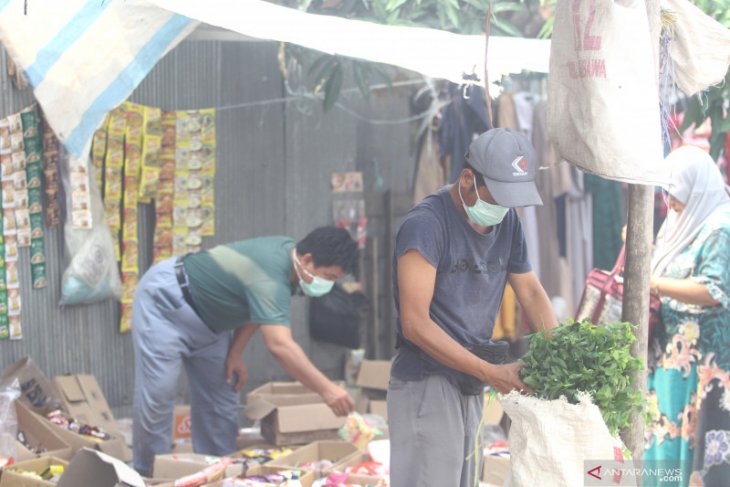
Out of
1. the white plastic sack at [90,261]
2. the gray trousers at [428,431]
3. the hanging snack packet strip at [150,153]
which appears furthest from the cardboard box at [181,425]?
the gray trousers at [428,431]

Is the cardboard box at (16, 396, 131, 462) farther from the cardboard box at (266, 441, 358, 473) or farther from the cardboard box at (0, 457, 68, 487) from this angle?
the cardboard box at (266, 441, 358, 473)

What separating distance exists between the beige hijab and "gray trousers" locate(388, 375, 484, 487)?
191 cm

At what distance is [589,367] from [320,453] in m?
2.62

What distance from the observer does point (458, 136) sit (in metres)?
7.62

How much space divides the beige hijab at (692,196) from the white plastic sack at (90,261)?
3571 millimetres

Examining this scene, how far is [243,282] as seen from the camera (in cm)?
498

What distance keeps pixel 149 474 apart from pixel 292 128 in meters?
3.44

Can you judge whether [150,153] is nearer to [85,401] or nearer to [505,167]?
[85,401]

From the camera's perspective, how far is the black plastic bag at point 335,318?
7.98 meters

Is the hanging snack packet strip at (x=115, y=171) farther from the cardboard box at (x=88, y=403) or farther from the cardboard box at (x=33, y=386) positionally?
the cardboard box at (x=33, y=386)

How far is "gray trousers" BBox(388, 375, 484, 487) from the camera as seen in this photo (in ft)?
11.9

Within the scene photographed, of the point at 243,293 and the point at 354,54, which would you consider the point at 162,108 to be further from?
the point at 354,54

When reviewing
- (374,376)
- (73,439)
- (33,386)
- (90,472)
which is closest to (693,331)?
(374,376)

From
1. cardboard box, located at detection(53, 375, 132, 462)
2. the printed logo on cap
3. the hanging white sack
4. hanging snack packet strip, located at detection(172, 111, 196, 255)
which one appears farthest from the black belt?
the hanging white sack
